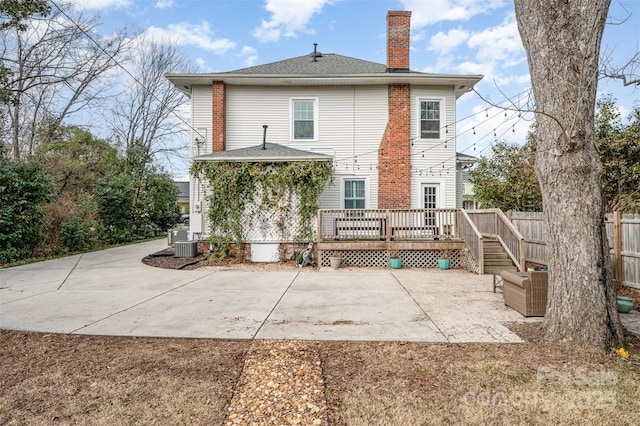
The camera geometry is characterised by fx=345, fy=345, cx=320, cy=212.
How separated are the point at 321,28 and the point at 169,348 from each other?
14.0 metres

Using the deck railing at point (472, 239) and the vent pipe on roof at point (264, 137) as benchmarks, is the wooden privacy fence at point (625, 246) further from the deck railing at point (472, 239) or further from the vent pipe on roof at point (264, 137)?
the vent pipe on roof at point (264, 137)

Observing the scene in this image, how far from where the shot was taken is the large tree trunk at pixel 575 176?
4.02m

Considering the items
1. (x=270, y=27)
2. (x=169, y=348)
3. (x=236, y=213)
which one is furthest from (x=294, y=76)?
(x=169, y=348)

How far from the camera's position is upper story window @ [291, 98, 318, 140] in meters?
12.6

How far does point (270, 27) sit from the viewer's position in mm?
14203

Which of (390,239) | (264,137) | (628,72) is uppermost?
(264,137)

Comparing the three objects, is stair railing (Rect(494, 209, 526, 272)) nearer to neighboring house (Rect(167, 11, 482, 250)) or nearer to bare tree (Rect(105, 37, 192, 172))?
neighboring house (Rect(167, 11, 482, 250))

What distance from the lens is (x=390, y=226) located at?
34.4ft

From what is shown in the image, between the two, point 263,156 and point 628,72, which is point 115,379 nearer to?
point 628,72

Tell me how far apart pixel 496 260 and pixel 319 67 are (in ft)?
29.8

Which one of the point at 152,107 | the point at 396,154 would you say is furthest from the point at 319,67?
the point at 152,107

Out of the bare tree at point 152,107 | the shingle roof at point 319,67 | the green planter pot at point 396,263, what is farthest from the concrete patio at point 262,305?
the bare tree at point 152,107

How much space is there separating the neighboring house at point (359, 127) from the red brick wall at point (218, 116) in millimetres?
41

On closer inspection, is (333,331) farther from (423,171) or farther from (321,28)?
(321,28)
